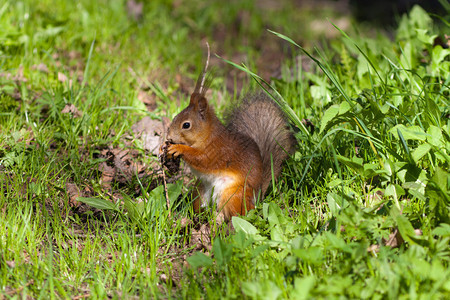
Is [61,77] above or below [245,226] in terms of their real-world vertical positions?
above

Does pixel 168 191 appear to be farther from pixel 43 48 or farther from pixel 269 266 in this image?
pixel 43 48

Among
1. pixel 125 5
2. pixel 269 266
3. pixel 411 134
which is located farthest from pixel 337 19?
pixel 269 266

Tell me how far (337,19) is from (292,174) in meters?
4.30

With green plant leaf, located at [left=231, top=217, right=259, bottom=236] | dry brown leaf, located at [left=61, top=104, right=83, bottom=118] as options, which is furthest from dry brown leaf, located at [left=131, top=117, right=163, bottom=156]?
green plant leaf, located at [left=231, top=217, right=259, bottom=236]

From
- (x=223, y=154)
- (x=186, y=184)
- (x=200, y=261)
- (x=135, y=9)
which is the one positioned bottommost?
(x=186, y=184)

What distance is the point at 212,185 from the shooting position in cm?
281

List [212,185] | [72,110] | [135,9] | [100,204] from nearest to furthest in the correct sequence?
[100,204] < [212,185] < [72,110] < [135,9]

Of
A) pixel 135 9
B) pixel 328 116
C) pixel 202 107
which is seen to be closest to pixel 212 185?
pixel 202 107

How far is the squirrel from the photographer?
2.72 meters

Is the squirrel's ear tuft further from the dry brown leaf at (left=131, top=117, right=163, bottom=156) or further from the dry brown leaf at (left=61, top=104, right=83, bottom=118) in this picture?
A: the dry brown leaf at (left=61, top=104, right=83, bottom=118)

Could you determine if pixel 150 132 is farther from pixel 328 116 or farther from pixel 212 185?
pixel 328 116

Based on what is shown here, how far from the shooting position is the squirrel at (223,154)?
2723mm

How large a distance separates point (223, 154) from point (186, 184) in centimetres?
44

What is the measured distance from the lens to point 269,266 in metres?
2.09
